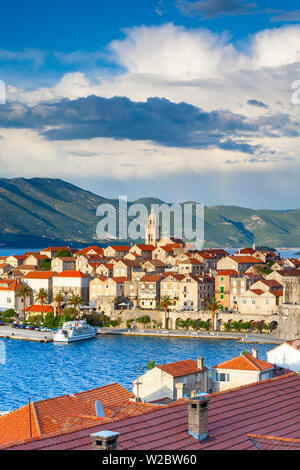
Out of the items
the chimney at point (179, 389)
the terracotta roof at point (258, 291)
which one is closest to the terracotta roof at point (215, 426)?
the chimney at point (179, 389)

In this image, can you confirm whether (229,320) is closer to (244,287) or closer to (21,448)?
(244,287)

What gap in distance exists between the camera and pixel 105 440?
12.4m

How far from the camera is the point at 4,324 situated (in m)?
85.1

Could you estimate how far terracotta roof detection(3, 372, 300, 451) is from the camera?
45.5 ft

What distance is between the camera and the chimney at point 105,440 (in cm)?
1239

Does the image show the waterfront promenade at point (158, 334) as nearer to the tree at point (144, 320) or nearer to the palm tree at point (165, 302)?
the tree at point (144, 320)

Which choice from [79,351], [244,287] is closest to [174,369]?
[79,351]

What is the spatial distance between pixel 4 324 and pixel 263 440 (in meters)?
72.6

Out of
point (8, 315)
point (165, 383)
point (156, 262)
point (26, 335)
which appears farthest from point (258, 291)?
point (165, 383)

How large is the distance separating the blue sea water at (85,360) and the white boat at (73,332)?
1118 mm

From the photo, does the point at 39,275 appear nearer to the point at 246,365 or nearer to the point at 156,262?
the point at 156,262

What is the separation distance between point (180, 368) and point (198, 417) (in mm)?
17219

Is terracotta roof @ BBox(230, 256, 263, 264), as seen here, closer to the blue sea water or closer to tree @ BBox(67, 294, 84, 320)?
tree @ BBox(67, 294, 84, 320)

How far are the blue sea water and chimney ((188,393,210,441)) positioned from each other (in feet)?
91.7
